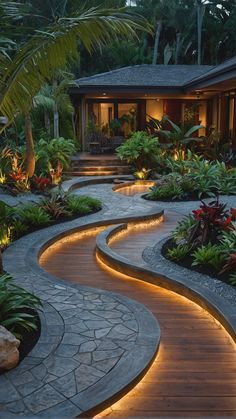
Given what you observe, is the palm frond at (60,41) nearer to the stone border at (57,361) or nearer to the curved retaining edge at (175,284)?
the stone border at (57,361)

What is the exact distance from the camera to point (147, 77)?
64.5 feet

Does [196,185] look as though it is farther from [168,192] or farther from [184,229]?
[184,229]

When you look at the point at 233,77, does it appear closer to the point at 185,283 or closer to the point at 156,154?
the point at 156,154

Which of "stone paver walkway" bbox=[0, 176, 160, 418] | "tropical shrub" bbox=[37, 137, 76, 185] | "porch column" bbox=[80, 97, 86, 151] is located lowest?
"stone paver walkway" bbox=[0, 176, 160, 418]

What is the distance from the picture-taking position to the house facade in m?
18.0

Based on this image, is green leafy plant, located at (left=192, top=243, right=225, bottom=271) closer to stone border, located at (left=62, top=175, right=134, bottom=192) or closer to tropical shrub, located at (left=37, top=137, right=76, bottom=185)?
stone border, located at (left=62, top=175, right=134, bottom=192)

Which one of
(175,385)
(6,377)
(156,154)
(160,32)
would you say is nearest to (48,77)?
(6,377)

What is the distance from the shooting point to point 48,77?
4.62 metres

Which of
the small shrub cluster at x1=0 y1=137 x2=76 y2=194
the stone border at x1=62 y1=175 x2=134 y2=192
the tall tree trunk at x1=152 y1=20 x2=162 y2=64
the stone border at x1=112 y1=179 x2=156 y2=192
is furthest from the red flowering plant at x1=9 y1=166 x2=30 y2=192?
the tall tree trunk at x1=152 y1=20 x2=162 y2=64

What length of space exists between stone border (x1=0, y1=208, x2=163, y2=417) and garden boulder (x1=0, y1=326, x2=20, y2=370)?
66 mm

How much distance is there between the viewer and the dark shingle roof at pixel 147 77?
59.8 ft

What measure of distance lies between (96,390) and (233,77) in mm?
10595

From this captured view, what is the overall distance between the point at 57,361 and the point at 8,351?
0.42m

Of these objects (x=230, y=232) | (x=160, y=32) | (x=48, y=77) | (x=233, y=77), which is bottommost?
(x=230, y=232)
